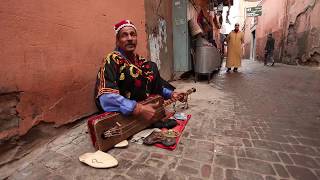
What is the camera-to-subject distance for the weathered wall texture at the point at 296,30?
9.22m

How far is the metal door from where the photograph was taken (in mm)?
5656

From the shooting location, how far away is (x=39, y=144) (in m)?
2.03

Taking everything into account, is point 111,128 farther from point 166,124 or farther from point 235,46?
point 235,46

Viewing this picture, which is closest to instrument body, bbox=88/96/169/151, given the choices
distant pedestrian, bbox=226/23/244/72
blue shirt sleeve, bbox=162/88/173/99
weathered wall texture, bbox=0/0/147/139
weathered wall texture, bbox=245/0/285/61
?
blue shirt sleeve, bbox=162/88/173/99

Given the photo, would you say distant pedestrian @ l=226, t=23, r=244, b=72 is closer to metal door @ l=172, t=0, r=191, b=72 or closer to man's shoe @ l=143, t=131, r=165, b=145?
metal door @ l=172, t=0, r=191, b=72

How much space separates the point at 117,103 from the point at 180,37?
14.0 ft

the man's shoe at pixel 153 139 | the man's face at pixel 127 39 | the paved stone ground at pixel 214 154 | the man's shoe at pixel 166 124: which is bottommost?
the paved stone ground at pixel 214 154

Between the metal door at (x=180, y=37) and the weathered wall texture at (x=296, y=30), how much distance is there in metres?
7.08

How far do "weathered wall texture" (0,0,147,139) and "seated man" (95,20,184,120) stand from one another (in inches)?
17.4

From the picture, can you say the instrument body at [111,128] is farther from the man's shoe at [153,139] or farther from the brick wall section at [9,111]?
the brick wall section at [9,111]

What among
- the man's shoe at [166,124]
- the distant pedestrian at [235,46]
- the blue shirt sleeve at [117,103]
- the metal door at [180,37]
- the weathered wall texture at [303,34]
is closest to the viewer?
the blue shirt sleeve at [117,103]

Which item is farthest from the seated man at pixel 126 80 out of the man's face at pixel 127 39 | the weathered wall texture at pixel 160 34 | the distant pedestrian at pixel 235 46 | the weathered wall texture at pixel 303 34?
the weathered wall texture at pixel 303 34

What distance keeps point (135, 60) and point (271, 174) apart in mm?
1847

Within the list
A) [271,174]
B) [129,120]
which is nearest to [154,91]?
[129,120]
